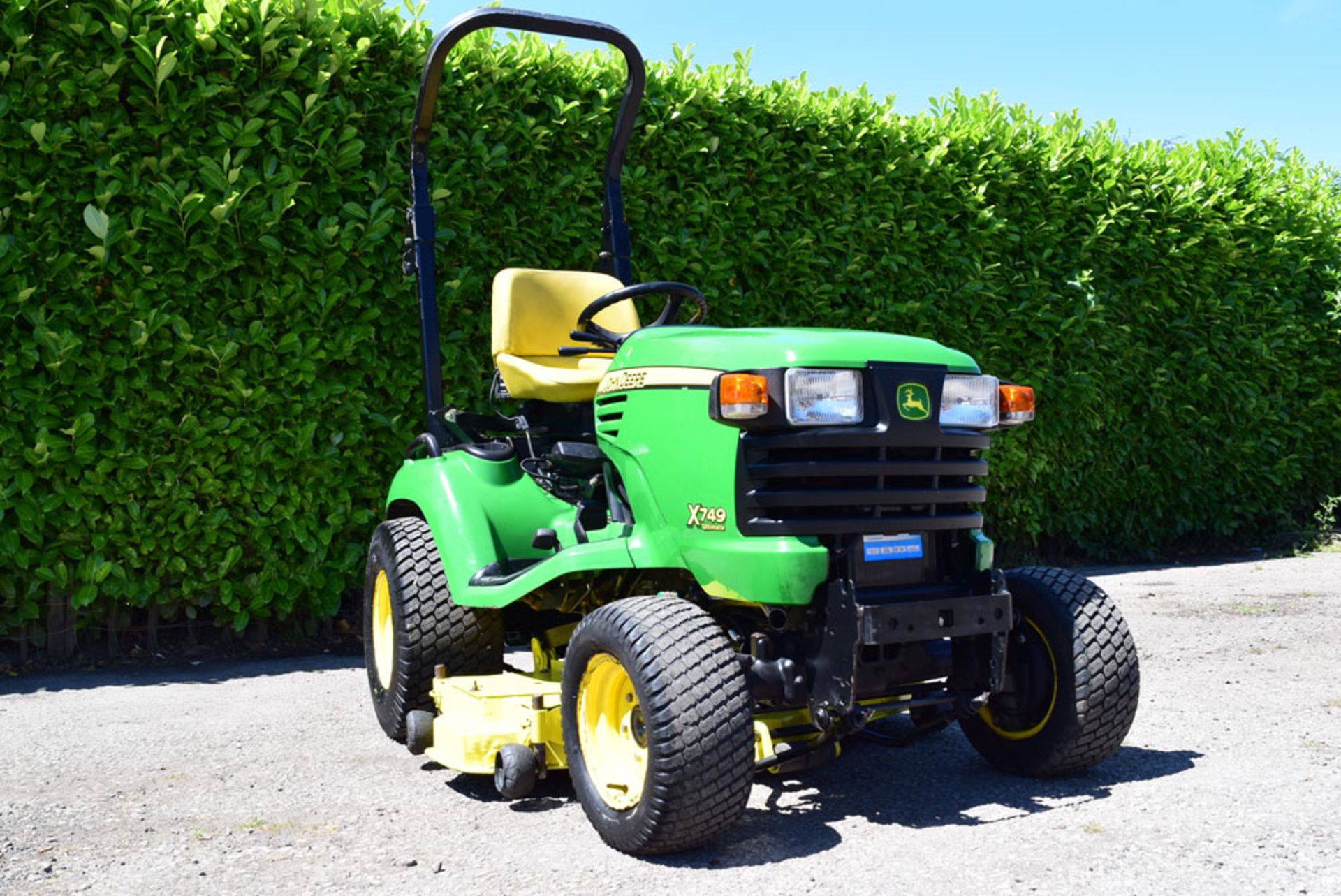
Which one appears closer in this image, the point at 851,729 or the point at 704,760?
the point at 704,760

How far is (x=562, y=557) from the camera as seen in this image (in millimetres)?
3566

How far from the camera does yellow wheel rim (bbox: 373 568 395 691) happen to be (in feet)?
15.2

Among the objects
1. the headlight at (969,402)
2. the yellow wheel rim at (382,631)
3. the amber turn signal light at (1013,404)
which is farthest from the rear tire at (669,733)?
the yellow wheel rim at (382,631)

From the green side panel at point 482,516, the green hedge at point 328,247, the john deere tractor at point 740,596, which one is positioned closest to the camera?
the john deere tractor at point 740,596

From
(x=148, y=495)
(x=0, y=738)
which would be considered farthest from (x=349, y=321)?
(x=0, y=738)

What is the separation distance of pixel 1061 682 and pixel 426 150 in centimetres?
297

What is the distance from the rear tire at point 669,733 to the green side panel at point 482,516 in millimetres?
551

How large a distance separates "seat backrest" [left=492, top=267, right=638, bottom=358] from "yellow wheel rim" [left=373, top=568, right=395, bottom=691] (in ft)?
3.17

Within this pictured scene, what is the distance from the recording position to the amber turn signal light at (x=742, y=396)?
3.15 metres

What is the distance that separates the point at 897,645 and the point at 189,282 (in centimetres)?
362

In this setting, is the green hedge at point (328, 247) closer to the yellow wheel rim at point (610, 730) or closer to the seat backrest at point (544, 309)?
the seat backrest at point (544, 309)

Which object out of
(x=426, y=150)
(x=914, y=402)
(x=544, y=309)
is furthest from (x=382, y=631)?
(x=914, y=402)

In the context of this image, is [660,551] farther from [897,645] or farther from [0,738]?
[0,738]

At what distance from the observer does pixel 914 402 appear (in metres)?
3.36
